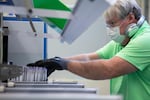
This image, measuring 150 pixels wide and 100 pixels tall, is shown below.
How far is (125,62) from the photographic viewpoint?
153cm

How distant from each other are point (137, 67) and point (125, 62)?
0.08 m

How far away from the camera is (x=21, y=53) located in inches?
101

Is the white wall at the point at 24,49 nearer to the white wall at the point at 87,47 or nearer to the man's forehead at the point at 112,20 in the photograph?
the white wall at the point at 87,47

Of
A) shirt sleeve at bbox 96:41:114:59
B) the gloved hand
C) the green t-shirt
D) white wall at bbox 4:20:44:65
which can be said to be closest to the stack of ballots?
the gloved hand

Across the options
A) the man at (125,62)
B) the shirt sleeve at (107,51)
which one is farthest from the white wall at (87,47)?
the man at (125,62)

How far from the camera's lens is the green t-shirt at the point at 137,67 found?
5.13 feet

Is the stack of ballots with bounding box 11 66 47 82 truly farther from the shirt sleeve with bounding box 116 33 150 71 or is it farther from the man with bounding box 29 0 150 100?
the shirt sleeve with bounding box 116 33 150 71

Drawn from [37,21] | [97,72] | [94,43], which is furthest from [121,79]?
[94,43]

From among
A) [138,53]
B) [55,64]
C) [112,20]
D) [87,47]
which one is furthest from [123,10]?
[87,47]

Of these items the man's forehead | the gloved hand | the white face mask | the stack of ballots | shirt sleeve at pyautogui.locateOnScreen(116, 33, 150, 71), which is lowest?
the stack of ballots

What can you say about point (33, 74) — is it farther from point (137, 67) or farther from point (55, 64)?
point (137, 67)

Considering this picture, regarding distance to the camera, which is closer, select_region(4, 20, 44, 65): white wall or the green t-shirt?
the green t-shirt

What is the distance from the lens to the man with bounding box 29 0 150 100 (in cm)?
152

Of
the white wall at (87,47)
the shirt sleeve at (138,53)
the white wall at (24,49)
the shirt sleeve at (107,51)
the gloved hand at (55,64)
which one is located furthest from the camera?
the white wall at (87,47)
